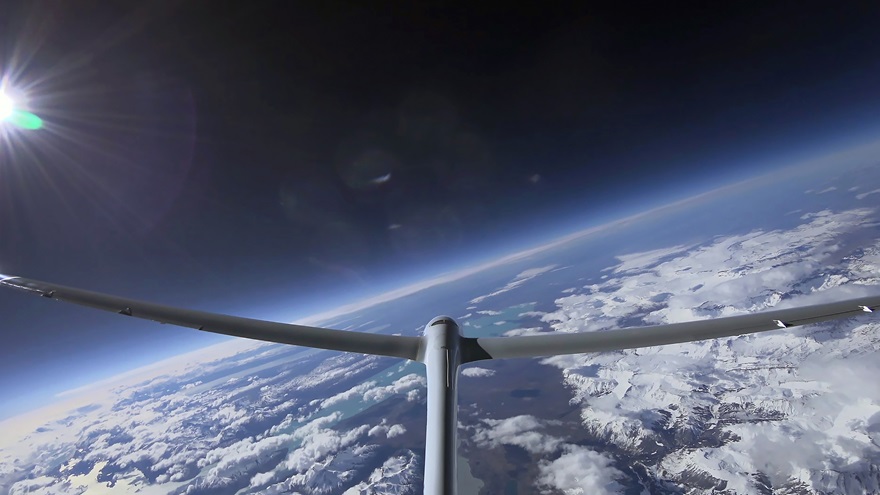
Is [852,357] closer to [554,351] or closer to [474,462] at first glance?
[474,462]

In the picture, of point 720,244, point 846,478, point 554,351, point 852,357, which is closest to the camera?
point 554,351

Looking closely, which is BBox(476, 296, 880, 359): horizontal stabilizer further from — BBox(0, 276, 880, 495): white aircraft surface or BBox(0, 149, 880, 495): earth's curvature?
BBox(0, 149, 880, 495): earth's curvature

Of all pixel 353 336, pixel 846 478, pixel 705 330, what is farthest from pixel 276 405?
pixel 846 478

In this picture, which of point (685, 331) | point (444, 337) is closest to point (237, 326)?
point (444, 337)

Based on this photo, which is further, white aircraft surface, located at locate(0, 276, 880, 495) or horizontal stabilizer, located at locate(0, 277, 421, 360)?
horizontal stabilizer, located at locate(0, 277, 421, 360)

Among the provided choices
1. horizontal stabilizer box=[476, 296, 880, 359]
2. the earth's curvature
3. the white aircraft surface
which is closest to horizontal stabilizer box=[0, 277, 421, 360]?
the white aircraft surface

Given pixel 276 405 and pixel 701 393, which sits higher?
pixel 276 405

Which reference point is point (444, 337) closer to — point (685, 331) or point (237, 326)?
point (237, 326)

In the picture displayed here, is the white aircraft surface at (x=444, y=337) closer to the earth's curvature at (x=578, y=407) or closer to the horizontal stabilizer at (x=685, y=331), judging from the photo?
the horizontal stabilizer at (x=685, y=331)
